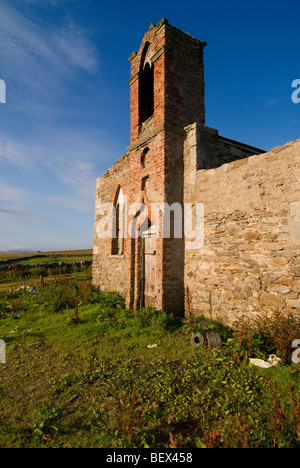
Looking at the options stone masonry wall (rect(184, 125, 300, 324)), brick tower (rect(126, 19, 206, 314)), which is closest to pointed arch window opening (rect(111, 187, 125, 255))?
brick tower (rect(126, 19, 206, 314))

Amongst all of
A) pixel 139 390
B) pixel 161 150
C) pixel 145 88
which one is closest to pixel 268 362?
pixel 139 390

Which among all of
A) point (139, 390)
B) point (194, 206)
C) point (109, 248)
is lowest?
point (139, 390)

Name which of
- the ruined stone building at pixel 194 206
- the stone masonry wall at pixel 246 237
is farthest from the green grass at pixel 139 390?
the ruined stone building at pixel 194 206

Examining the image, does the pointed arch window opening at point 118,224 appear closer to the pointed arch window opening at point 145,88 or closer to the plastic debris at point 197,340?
the pointed arch window opening at point 145,88

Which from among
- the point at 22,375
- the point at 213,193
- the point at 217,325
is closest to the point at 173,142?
the point at 213,193

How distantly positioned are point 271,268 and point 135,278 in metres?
4.30

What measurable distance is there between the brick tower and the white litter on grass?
291cm

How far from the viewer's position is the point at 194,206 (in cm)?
696

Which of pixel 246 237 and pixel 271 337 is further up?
pixel 246 237

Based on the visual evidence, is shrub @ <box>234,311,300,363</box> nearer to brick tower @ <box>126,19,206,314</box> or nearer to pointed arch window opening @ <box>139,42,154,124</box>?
brick tower @ <box>126,19,206,314</box>

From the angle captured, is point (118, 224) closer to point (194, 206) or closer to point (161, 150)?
point (161, 150)

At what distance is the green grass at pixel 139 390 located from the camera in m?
2.86

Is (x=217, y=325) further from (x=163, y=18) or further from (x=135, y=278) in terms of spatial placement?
(x=163, y=18)

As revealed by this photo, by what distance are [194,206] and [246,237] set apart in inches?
71.7
